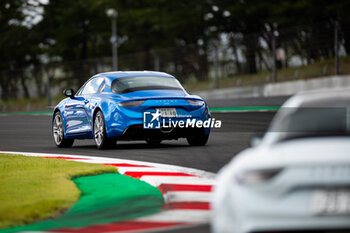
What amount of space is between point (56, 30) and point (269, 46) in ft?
128

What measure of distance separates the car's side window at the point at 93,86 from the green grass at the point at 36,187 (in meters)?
2.34

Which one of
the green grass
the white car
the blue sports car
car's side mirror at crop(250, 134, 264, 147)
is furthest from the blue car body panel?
the white car

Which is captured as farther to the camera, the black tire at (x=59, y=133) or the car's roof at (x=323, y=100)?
the black tire at (x=59, y=133)

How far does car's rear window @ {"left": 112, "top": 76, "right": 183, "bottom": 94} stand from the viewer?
1455 cm

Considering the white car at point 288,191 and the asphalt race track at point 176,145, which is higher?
the white car at point 288,191

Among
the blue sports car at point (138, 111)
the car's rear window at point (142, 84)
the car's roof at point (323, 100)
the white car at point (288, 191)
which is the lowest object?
the blue sports car at point (138, 111)

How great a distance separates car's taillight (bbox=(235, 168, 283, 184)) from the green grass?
302 centimetres

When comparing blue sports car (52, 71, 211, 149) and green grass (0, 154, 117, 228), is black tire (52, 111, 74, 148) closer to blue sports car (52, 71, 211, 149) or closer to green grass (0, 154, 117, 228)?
blue sports car (52, 71, 211, 149)

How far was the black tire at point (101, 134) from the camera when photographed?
14.4 m

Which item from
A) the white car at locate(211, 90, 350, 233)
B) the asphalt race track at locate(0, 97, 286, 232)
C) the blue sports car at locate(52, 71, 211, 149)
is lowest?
the asphalt race track at locate(0, 97, 286, 232)

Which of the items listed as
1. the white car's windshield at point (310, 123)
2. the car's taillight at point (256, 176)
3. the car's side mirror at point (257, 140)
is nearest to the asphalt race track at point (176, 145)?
the car's side mirror at point (257, 140)

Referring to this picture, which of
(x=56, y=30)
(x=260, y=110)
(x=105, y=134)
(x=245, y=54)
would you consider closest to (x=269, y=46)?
(x=245, y=54)

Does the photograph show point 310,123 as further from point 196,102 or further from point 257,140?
point 196,102

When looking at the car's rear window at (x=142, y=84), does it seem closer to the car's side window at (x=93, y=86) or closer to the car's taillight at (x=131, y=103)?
the car's taillight at (x=131, y=103)
